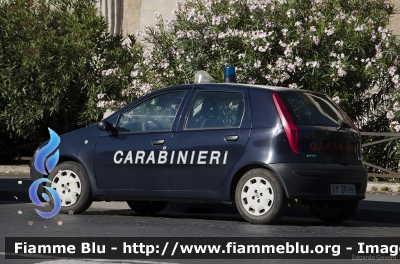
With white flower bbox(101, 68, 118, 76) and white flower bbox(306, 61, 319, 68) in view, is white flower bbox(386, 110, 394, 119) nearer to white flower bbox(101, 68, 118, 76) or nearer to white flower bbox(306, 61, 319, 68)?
white flower bbox(306, 61, 319, 68)

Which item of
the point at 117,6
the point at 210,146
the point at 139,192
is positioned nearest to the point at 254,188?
the point at 210,146

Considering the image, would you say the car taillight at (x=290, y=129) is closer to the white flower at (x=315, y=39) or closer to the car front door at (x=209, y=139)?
the car front door at (x=209, y=139)

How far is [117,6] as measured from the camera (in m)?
21.7

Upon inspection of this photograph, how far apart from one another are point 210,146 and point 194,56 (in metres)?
5.78

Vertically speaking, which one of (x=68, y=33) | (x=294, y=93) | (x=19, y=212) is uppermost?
(x=68, y=33)

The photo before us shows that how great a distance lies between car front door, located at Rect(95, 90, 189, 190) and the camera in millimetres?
9852

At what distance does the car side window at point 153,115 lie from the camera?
395 inches

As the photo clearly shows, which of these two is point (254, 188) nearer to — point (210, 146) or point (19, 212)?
point (210, 146)

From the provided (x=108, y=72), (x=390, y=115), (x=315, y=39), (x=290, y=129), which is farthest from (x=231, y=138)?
(x=108, y=72)

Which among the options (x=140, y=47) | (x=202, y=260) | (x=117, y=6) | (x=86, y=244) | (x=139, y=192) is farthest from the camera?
(x=117, y=6)

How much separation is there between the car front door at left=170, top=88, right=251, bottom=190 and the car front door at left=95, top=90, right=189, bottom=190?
16cm

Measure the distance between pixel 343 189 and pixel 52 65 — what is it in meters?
8.91

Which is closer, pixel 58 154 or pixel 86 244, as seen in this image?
pixel 86 244

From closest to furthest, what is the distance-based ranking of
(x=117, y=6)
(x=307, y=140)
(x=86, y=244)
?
(x=86, y=244) → (x=307, y=140) → (x=117, y=6)
